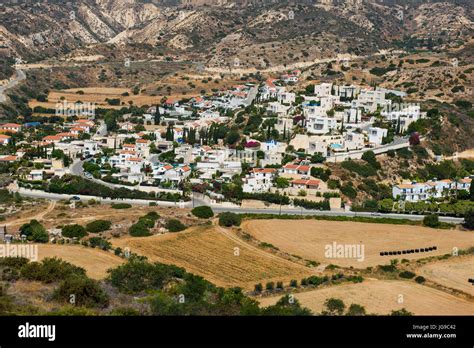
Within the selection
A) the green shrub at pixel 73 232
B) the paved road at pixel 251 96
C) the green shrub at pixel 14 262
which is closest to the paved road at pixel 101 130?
the paved road at pixel 251 96

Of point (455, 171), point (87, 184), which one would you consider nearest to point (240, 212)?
point (87, 184)

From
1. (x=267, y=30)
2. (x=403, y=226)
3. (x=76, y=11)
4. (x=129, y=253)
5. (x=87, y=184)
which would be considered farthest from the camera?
(x=76, y=11)

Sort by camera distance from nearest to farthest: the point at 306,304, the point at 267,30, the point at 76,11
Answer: the point at 306,304
the point at 267,30
the point at 76,11

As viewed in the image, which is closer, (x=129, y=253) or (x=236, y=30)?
(x=129, y=253)

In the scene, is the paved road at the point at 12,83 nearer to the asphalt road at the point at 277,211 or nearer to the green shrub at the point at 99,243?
the asphalt road at the point at 277,211

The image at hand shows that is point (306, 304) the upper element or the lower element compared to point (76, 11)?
lower

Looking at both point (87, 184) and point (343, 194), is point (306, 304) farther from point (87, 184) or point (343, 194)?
point (87, 184)

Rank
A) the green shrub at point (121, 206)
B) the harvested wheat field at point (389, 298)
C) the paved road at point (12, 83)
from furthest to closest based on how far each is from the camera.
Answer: the paved road at point (12, 83)
the green shrub at point (121, 206)
the harvested wheat field at point (389, 298)
